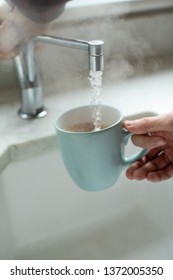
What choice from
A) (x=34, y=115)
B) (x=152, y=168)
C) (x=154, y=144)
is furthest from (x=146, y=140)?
(x=34, y=115)

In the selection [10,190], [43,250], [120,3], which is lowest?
[43,250]

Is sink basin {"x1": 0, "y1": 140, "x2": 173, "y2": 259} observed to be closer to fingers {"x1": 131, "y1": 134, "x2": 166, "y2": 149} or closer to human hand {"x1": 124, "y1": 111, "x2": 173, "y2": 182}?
human hand {"x1": 124, "y1": 111, "x2": 173, "y2": 182}

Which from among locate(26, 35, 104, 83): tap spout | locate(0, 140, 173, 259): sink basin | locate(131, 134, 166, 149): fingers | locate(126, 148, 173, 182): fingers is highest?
locate(26, 35, 104, 83): tap spout

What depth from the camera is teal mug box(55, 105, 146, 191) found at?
0.45 m

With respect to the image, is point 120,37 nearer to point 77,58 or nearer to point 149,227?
point 77,58

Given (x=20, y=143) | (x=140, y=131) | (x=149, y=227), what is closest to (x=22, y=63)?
(x=20, y=143)

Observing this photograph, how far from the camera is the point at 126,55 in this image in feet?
2.74

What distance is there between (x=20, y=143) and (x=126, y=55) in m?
0.36

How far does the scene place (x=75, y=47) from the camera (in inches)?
22.2

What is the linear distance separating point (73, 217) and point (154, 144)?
30cm

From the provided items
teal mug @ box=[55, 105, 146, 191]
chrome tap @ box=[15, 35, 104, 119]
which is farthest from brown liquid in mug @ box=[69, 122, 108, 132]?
chrome tap @ box=[15, 35, 104, 119]

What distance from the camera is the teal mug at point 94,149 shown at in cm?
45

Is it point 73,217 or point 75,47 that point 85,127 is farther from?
point 73,217

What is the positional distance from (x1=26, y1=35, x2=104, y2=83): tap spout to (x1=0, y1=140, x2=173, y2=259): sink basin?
0.15 metres
